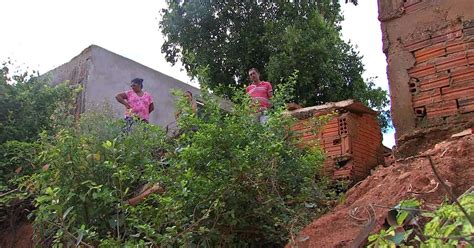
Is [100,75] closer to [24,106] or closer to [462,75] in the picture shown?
[24,106]

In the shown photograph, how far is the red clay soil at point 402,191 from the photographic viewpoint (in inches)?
123

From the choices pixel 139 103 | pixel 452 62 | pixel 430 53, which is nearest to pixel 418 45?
pixel 430 53

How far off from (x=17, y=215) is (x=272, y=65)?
846 cm

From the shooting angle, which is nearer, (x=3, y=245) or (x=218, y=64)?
(x=3, y=245)

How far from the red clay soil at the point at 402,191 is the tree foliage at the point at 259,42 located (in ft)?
30.4

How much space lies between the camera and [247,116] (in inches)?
167

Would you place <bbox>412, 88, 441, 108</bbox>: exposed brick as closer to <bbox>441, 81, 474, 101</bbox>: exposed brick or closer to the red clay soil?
<bbox>441, 81, 474, 101</bbox>: exposed brick

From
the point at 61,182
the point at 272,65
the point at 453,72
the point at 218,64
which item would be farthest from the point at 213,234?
the point at 218,64

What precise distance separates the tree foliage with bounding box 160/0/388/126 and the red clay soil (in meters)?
9.28

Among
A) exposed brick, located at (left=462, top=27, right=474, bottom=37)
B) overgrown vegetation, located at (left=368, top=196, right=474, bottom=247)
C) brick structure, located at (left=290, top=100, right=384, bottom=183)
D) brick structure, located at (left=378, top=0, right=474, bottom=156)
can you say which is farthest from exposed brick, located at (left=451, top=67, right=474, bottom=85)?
overgrown vegetation, located at (left=368, top=196, right=474, bottom=247)

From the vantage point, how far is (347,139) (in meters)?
6.07

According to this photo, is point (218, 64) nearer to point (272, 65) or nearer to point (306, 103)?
point (272, 65)

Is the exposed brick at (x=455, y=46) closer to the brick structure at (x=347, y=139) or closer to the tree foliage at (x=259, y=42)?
the brick structure at (x=347, y=139)

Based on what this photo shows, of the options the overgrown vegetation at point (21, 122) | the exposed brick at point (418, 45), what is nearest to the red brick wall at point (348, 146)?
the exposed brick at point (418, 45)
